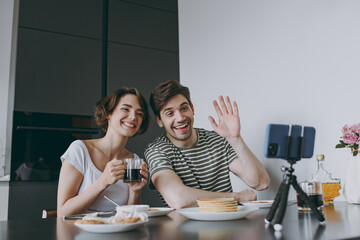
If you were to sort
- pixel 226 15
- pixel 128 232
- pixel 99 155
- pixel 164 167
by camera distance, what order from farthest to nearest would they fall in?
pixel 226 15 < pixel 99 155 < pixel 164 167 < pixel 128 232

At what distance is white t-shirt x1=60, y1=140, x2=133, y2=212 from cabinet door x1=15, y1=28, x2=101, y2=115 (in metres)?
1.24

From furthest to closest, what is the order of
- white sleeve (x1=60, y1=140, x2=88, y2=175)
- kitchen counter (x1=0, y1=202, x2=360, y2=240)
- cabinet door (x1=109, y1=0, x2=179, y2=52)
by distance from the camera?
cabinet door (x1=109, y1=0, x2=179, y2=52) < white sleeve (x1=60, y1=140, x2=88, y2=175) < kitchen counter (x1=0, y1=202, x2=360, y2=240)

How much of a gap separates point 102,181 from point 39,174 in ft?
5.14

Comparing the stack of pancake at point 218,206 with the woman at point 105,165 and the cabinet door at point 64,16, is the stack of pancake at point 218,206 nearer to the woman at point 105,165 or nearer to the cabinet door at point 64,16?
the woman at point 105,165

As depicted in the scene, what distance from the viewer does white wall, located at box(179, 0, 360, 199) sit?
182 cm

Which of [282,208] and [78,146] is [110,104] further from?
[282,208]

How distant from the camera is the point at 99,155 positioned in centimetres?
199

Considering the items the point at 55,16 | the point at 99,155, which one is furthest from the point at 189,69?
the point at 99,155

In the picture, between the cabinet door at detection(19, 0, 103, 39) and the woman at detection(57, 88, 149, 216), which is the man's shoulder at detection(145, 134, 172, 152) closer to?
the woman at detection(57, 88, 149, 216)

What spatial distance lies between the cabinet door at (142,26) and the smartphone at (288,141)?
2.67 meters

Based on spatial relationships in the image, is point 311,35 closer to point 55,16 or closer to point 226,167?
point 226,167

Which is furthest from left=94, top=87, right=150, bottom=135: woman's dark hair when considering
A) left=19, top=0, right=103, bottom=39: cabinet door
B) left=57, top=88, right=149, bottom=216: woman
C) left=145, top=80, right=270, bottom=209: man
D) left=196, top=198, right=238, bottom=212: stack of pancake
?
left=19, top=0, right=103, bottom=39: cabinet door

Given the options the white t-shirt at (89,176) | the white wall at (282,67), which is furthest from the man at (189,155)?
the white wall at (282,67)

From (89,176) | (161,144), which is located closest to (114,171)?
(89,176)
